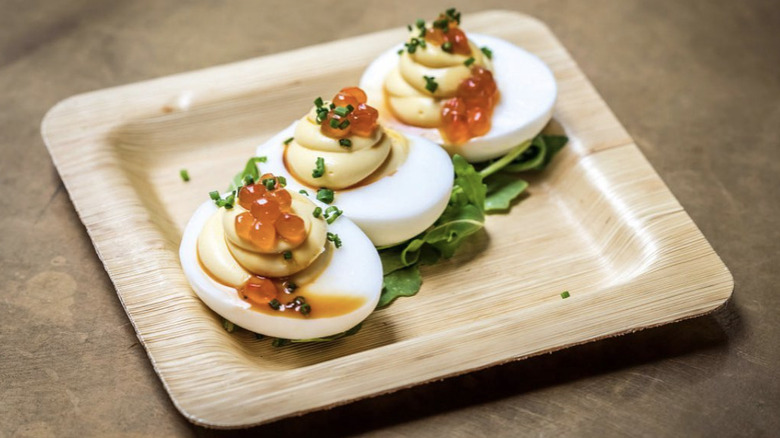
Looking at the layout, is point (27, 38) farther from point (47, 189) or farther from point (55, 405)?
Result: point (55, 405)

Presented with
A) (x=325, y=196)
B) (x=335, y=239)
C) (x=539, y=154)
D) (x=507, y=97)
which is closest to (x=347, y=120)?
(x=325, y=196)

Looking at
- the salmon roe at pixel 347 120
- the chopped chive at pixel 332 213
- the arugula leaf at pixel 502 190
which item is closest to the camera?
the chopped chive at pixel 332 213

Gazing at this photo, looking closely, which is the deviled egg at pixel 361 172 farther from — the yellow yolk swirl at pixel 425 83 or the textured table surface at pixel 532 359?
the textured table surface at pixel 532 359

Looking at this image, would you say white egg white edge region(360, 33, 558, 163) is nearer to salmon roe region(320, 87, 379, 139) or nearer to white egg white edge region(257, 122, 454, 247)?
white egg white edge region(257, 122, 454, 247)

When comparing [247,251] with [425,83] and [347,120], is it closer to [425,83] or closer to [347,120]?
[347,120]

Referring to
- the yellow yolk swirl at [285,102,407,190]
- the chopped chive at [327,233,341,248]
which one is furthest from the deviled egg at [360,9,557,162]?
the chopped chive at [327,233,341,248]

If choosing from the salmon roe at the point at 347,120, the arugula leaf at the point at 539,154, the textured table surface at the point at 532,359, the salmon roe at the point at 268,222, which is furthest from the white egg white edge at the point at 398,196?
the textured table surface at the point at 532,359
